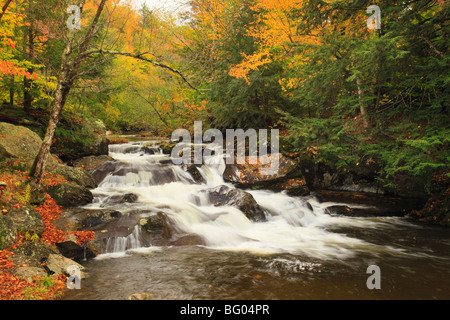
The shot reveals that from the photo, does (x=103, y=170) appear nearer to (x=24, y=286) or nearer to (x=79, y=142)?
(x=79, y=142)

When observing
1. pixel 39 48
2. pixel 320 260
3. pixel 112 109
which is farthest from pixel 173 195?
pixel 112 109

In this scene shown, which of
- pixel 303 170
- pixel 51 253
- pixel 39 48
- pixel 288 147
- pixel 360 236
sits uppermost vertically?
pixel 39 48

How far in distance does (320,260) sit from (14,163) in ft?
26.7

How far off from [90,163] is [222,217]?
6623mm

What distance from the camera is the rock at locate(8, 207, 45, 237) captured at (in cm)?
506

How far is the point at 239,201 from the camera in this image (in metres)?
8.78

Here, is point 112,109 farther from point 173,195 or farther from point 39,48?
point 173,195

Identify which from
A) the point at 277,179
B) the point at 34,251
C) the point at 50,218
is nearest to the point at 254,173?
the point at 277,179

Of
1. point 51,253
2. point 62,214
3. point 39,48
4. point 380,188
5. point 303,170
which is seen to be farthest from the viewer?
point 303,170

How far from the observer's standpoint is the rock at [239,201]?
28.3 ft

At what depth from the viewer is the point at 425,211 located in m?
8.84

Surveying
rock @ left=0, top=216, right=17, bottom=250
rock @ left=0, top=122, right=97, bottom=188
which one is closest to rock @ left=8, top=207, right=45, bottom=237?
rock @ left=0, top=216, right=17, bottom=250

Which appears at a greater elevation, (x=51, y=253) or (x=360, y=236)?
(x=51, y=253)

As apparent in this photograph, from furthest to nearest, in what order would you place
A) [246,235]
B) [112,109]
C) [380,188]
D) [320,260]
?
1. [112,109]
2. [380,188]
3. [246,235]
4. [320,260]
